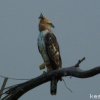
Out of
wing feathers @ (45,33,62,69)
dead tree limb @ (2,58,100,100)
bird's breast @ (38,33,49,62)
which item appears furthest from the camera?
bird's breast @ (38,33,49,62)

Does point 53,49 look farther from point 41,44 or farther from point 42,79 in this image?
point 42,79

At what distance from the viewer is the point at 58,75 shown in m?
6.76

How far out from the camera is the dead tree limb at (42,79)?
20.4 ft

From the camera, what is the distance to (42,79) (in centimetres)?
671

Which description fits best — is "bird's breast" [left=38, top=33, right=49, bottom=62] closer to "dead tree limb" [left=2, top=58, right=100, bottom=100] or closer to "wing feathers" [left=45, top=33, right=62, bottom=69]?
"wing feathers" [left=45, top=33, right=62, bottom=69]

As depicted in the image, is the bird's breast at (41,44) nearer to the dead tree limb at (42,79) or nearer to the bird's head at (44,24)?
the bird's head at (44,24)

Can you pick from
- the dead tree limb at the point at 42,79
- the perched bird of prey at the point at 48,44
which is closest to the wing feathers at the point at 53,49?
the perched bird of prey at the point at 48,44

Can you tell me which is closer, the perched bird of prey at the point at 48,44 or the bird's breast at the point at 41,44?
the perched bird of prey at the point at 48,44

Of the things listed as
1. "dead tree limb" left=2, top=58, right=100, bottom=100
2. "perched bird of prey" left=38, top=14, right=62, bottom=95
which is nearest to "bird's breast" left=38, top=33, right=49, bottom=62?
"perched bird of prey" left=38, top=14, right=62, bottom=95

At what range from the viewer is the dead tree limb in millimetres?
6227

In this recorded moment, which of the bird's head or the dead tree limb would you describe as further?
the bird's head

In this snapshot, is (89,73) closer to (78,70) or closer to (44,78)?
(78,70)

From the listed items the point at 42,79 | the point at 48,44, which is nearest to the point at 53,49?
the point at 48,44

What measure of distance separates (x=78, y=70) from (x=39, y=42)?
15.6 feet
